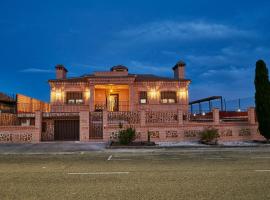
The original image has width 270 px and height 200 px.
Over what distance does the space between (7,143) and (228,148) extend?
17.4m

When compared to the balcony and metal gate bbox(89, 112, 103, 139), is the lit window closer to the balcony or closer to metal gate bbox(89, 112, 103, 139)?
the balcony

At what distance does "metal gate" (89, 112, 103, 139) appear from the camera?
21750 mm

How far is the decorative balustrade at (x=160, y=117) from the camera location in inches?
852

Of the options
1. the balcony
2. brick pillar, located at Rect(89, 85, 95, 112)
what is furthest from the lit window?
the balcony

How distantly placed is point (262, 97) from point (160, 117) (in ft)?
28.3

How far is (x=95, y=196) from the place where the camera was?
5570 millimetres

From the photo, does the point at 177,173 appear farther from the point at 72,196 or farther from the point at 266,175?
the point at 72,196

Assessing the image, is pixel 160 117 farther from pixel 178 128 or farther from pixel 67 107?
pixel 67 107

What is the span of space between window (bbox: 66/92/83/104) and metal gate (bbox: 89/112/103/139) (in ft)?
31.5

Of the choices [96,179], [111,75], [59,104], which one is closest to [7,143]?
[59,104]

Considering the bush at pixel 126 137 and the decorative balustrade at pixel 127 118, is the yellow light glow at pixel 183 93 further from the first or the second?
the bush at pixel 126 137

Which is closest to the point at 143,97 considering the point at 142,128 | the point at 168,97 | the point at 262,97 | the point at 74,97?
the point at 168,97

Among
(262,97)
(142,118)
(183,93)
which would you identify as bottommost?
(142,118)

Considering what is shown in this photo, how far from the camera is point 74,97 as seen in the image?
101ft
